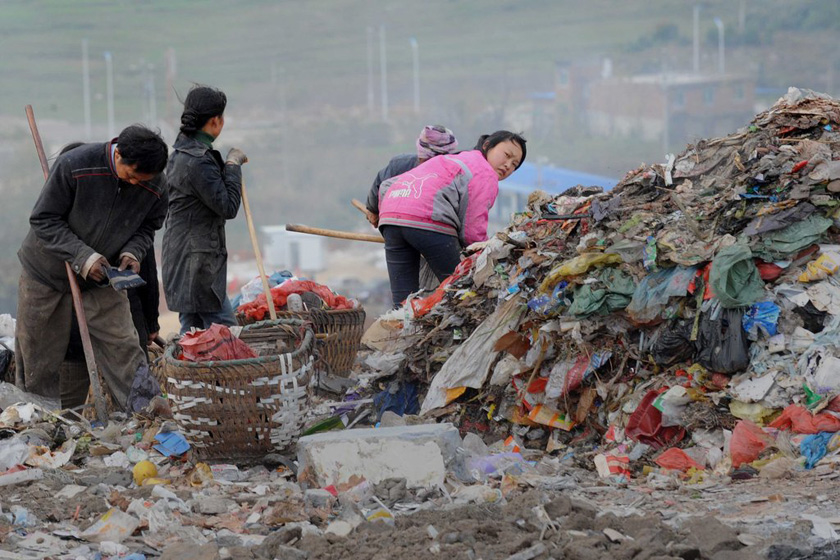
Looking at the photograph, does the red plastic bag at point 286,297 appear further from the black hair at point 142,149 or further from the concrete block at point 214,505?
the concrete block at point 214,505

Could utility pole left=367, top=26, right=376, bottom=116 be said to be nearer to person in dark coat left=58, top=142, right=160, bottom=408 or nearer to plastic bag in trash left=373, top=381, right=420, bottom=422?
person in dark coat left=58, top=142, right=160, bottom=408

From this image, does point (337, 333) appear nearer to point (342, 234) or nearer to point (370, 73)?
point (342, 234)

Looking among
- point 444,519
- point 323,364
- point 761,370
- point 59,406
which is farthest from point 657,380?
point 59,406

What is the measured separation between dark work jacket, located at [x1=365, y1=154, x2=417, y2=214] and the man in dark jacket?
5.36ft

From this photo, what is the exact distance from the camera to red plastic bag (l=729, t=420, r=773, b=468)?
155 inches

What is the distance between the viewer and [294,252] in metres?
31.9

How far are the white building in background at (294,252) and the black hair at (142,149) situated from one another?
1025 inches

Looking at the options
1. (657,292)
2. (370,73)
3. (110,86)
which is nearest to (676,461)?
(657,292)

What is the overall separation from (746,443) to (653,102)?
36736mm

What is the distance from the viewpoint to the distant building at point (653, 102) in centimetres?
3772

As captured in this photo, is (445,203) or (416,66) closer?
(445,203)

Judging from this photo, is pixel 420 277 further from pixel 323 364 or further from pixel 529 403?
pixel 529 403

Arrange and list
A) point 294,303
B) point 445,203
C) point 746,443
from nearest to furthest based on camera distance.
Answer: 1. point 746,443
2. point 445,203
3. point 294,303

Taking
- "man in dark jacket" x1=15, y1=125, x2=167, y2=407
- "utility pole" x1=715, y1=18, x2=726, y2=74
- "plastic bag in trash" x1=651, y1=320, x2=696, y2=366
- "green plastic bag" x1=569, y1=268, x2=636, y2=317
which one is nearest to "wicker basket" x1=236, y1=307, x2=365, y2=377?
"man in dark jacket" x1=15, y1=125, x2=167, y2=407
